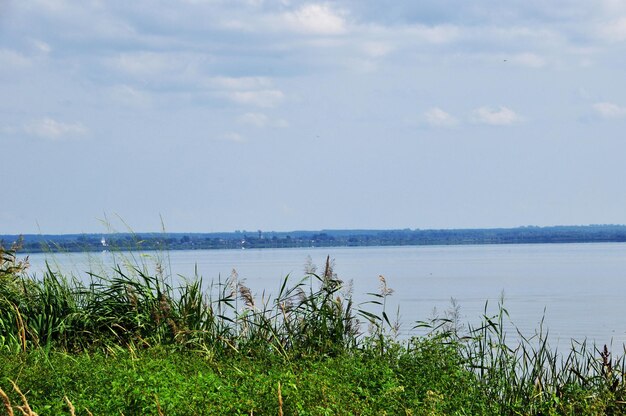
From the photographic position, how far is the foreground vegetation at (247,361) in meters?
6.73

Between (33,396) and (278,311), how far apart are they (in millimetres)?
4579

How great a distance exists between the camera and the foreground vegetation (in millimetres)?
6734

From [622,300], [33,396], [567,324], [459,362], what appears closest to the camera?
[33,396]

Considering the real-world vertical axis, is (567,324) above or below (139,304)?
below

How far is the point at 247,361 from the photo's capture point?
31.5ft

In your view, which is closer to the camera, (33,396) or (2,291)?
(33,396)

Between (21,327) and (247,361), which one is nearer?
(247,361)

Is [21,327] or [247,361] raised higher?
[21,327]

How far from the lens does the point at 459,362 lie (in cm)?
893

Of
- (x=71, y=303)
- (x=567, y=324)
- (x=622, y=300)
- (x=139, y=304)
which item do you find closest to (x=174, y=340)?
(x=139, y=304)

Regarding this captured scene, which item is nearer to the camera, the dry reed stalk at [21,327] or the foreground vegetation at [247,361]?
the foreground vegetation at [247,361]

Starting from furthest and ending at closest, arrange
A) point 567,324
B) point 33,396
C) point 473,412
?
point 567,324 < point 473,412 < point 33,396

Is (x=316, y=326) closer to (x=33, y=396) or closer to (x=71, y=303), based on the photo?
(x=71, y=303)

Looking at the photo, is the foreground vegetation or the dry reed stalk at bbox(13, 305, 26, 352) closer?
the foreground vegetation
